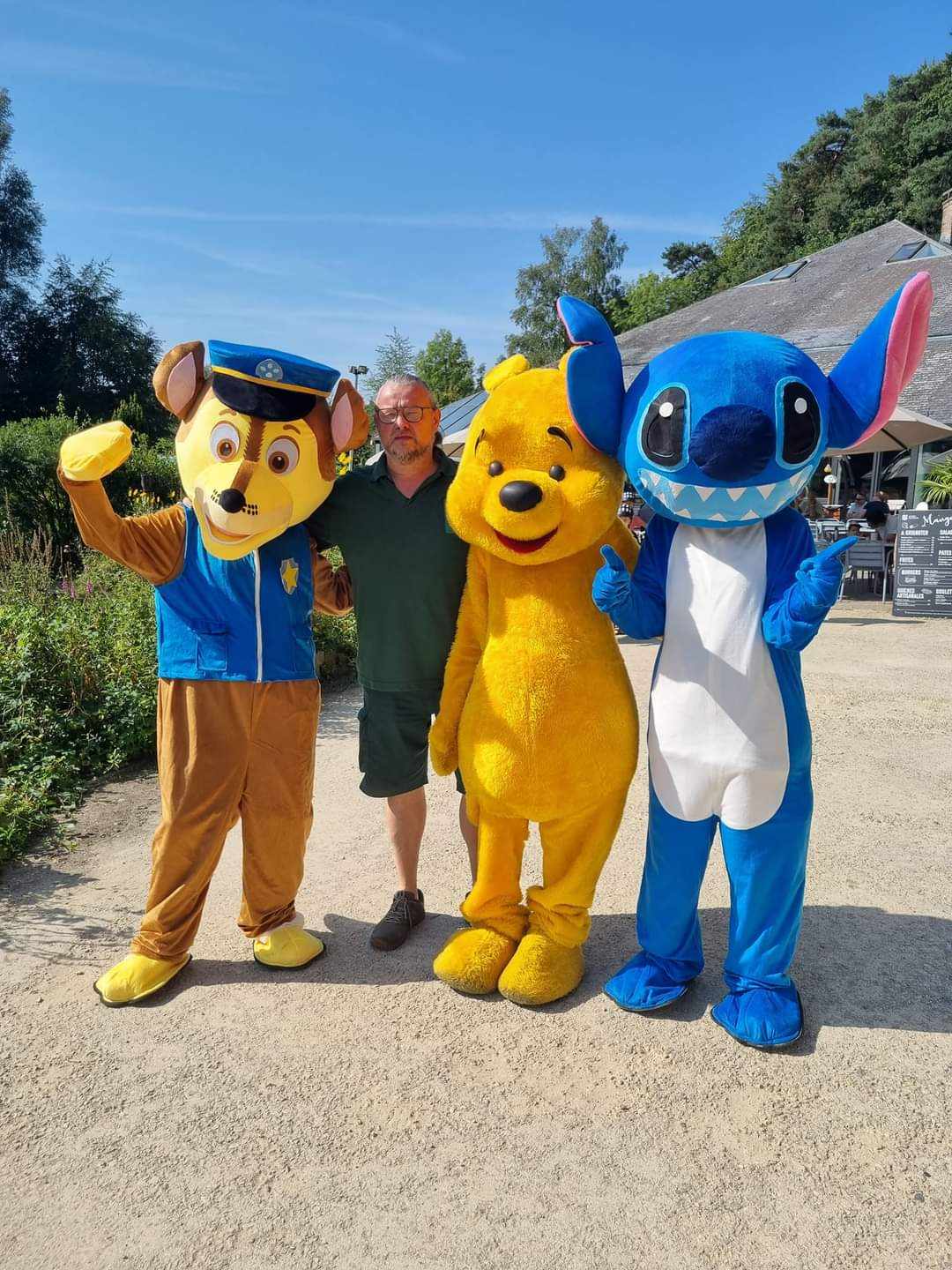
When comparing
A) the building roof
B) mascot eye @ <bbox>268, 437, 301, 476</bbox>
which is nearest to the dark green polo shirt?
mascot eye @ <bbox>268, 437, 301, 476</bbox>

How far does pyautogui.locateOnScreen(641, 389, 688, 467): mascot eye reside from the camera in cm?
247

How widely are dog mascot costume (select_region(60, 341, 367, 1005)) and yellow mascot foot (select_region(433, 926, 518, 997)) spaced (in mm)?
686

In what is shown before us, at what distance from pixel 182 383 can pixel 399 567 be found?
93 cm

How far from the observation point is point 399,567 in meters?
3.04

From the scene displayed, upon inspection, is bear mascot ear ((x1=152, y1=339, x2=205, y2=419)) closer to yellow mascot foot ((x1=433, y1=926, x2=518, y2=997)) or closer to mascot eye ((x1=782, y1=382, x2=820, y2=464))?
mascot eye ((x1=782, y1=382, x2=820, y2=464))

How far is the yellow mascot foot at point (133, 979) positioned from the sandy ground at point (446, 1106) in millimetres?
63

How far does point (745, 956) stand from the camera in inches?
107

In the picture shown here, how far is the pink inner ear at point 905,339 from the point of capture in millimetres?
2428

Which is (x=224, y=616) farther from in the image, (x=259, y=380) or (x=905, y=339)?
(x=905, y=339)

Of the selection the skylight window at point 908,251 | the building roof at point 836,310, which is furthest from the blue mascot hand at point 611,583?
the skylight window at point 908,251

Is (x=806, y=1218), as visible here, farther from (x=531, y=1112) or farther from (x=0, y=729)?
(x=0, y=729)

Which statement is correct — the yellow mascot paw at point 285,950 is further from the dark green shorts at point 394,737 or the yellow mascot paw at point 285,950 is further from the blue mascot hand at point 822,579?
the blue mascot hand at point 822,579

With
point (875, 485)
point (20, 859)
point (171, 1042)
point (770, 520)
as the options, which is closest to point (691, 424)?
point (770, 520)

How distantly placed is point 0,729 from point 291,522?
9.41 ft
